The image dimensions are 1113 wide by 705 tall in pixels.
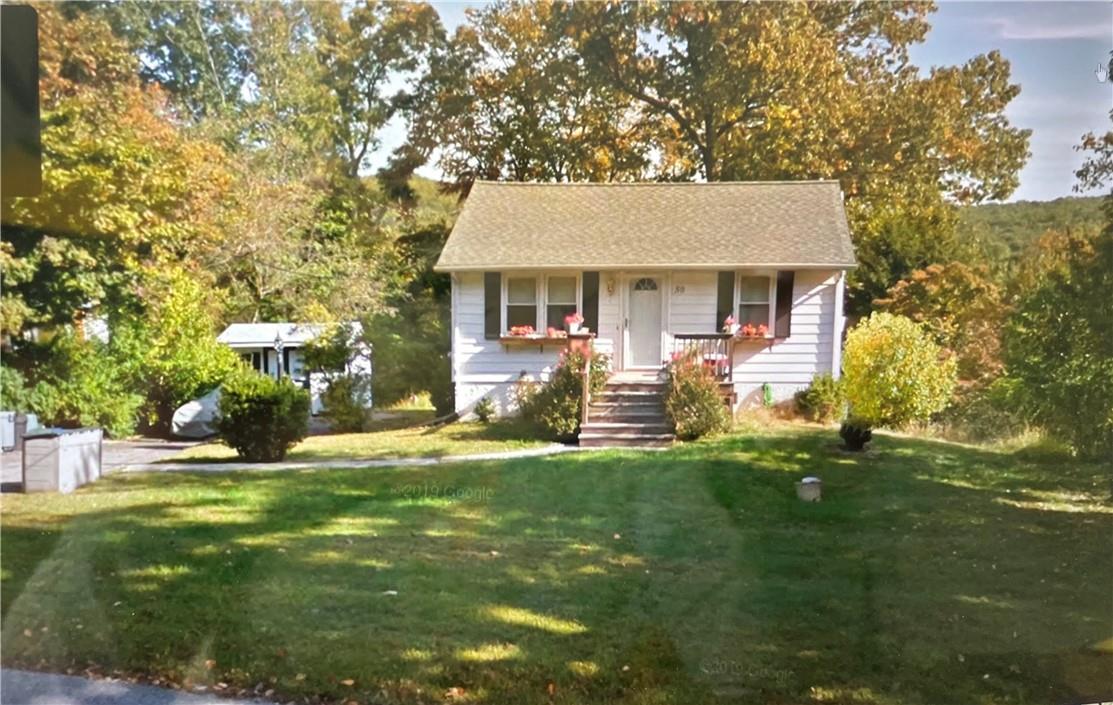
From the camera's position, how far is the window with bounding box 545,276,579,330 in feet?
7.49

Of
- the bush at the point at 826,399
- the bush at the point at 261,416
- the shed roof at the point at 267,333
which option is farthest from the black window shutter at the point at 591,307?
the bush at the point at 261,416

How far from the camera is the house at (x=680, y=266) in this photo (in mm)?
2193

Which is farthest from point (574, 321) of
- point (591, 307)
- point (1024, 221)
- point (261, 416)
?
point (1024, 221)

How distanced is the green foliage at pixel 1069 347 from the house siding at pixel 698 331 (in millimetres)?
599

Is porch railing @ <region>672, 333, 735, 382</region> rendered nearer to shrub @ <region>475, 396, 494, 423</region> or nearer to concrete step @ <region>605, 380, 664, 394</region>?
concrete step @ <region>605, 380, 664, 394</region>

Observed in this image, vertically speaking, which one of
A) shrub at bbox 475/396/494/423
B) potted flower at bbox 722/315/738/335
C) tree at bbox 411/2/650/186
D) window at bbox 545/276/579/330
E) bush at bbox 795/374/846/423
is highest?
tree at bbox 411/2/650/186

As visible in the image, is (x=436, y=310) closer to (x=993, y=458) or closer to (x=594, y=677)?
(x=594, y=677)

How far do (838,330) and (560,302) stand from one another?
937 millimetres

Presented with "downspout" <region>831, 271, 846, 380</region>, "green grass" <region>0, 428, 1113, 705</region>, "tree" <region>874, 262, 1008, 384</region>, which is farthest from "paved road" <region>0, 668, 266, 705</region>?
"tree" <region>874, 262, 1008, 384</region>

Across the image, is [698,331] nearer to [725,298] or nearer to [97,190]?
[725,298]

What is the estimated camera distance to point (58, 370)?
2.13 meters

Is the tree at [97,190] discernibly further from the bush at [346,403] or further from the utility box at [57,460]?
the bush at [346,403]

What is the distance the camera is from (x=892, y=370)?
7.18 feet

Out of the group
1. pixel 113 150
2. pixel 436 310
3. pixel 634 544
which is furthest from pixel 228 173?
pixel 634 544
